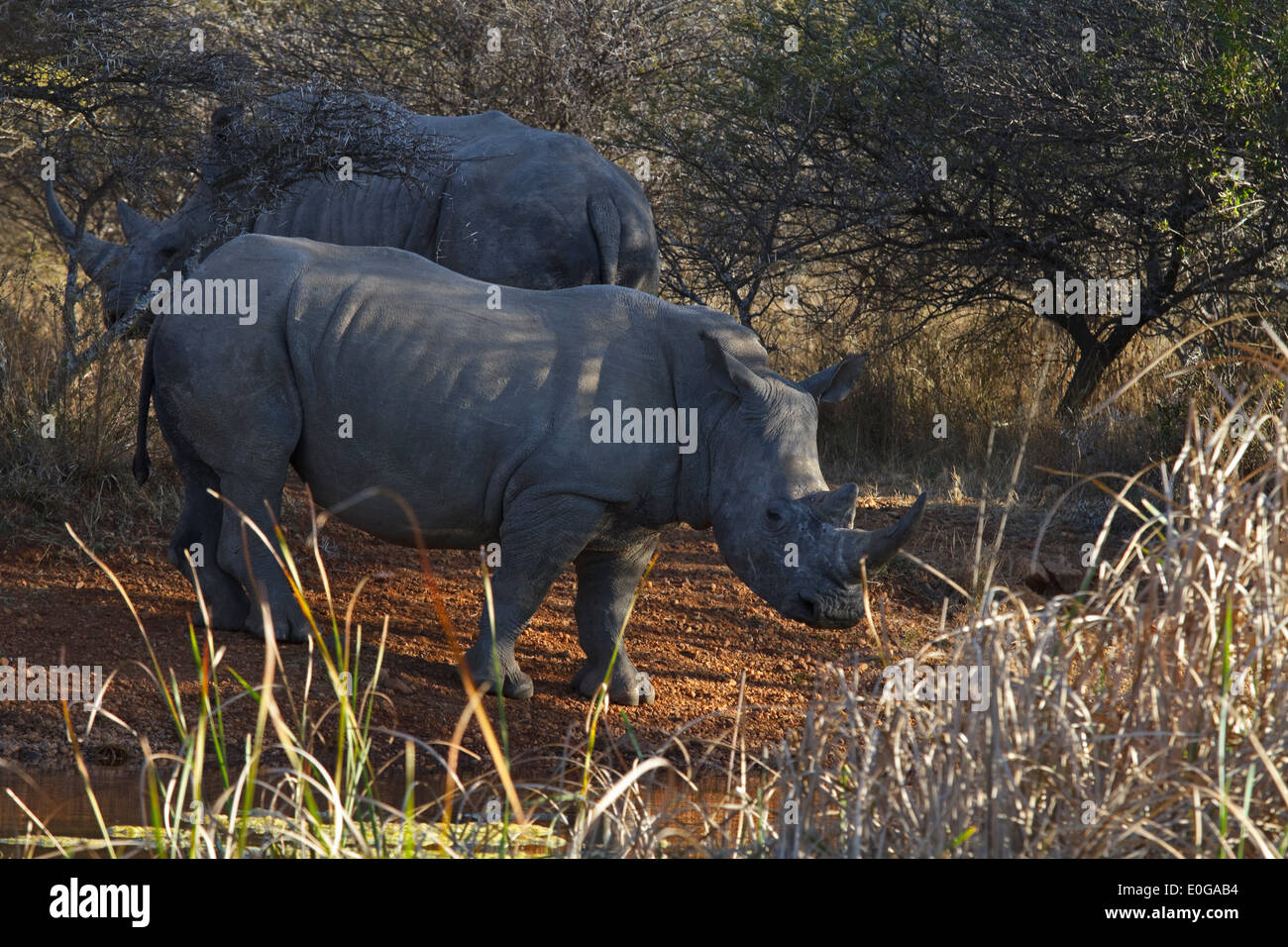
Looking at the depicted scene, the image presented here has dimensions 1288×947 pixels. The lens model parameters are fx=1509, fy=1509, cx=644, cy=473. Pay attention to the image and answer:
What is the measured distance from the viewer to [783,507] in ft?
16.9

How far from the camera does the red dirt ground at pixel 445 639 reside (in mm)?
5273

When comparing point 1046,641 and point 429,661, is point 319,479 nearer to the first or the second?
point 429,661

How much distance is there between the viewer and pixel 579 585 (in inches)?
229

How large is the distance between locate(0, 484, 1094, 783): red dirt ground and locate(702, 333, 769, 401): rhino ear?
0.84 metres

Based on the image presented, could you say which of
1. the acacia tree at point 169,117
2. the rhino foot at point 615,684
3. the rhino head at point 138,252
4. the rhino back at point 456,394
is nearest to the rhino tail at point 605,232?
the acacia tree at point 169,117

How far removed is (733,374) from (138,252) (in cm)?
398

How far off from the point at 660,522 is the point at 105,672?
2.10 metres

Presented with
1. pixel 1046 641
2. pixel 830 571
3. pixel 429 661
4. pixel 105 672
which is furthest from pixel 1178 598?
pixel 105 672

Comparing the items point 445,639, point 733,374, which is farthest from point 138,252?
point 733,374

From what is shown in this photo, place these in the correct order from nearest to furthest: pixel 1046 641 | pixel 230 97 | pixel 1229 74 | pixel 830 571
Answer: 1. pixel 1046 641
2. pixel 830 571
3. pixel 230 97
4. pixel 1229 74

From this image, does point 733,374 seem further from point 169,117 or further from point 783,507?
point 169,117

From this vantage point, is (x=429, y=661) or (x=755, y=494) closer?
(x=755, y=494)

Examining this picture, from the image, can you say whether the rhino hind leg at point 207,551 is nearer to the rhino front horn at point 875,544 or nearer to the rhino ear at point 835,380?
the rhino ear at point 835,380

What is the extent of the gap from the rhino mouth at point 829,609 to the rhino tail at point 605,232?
2562 mm
